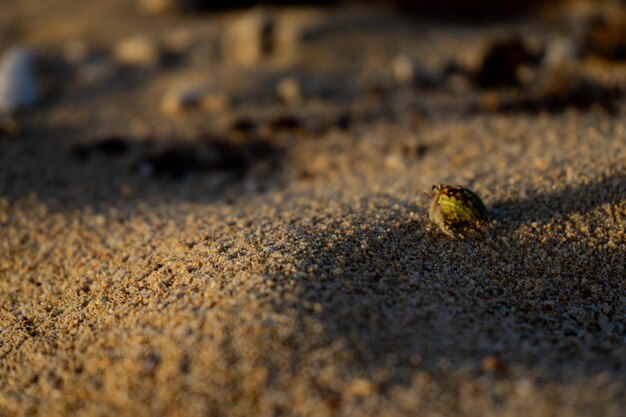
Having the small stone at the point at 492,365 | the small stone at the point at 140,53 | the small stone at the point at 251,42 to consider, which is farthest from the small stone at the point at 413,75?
the small stone at the point at 492,365

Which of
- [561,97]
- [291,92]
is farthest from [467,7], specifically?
[291,92]

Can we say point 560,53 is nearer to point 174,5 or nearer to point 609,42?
point 609,42

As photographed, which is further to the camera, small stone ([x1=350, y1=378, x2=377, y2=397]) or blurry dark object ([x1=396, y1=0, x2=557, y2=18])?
blurry dark object ([x1=396, y1=0, x2=557, y2=18])

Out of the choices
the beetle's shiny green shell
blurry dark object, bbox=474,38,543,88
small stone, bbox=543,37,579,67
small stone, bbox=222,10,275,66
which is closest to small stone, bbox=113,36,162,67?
small stone, bbox=222,10,275,66

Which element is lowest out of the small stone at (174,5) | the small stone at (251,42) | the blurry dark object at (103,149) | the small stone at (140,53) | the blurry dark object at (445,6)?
the blurry dark object at (103,149)

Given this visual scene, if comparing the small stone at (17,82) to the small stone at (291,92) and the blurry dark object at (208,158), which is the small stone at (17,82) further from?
the small stone at (291,92)

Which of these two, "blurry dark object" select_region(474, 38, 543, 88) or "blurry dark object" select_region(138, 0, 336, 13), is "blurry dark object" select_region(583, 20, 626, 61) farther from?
"blurry dark object" select_region(138, 0, 336, 13)

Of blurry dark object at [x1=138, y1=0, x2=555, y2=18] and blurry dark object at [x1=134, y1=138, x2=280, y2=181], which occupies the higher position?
blurry dark object at [x1=138, y1=0, x2=555, y2=18]

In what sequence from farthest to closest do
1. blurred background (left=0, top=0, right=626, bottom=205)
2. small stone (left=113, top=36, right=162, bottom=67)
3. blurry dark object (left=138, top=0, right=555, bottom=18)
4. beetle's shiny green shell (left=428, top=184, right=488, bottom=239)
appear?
1. blurry dark object (left=138, top=0, right=555, bottom=18)
2. small stone (left=113, top=36, right=162, bottom=67)
3. blurred background (left=0, top=0, right=626, bottom=205)
4. beetle's shiny green shell (left=428, top=184, right=488, bottom=239)
